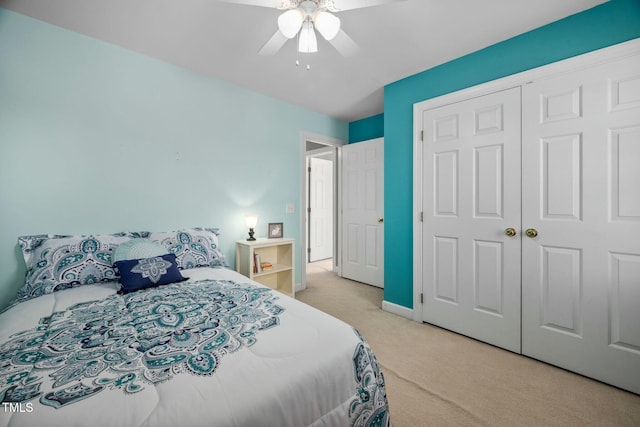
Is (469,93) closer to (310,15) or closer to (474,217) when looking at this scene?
(474,217)

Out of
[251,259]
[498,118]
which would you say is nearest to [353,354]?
[251,259]

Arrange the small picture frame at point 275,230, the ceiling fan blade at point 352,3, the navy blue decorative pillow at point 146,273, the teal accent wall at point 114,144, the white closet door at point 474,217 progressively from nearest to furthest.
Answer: the ceiling fan blade at point 352,3, the navy blue decorative pillow at point 146,273, the teal accent wall at point 114,144, the white closet door at point 474,217, the small picture frame at point 275,230

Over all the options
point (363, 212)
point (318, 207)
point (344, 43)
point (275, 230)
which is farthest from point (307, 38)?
point (318, 207)

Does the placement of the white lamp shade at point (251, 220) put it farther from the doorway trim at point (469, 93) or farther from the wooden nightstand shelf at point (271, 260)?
the doorway trim at point (469, 93)

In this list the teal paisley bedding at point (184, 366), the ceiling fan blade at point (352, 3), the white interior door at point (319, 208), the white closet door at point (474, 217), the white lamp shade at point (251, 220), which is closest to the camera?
the teal paisley bedding at point (184, 366)

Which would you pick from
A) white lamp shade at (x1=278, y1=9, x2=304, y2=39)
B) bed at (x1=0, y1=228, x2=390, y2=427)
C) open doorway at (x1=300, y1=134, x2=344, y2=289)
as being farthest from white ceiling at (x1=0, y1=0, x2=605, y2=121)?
open doorway at (x1=300, y1=134, x2=344, y2=289)

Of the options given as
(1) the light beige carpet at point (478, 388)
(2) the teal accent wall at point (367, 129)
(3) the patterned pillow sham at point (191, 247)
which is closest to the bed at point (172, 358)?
(3) the patterned pillow sham at point (191, 247)

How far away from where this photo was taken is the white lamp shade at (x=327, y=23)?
4.71 feet

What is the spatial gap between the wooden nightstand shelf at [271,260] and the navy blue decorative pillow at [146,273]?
3.17 ft

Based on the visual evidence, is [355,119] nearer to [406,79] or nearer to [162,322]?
[406,79]

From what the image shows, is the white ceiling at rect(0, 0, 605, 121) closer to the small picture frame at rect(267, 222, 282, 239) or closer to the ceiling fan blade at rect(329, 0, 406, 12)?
the ceiling fan blade at rect(329, 0, 406, 12)

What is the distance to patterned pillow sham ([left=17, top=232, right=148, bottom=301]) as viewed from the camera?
170 centimetres

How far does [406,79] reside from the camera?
2781 millimetres

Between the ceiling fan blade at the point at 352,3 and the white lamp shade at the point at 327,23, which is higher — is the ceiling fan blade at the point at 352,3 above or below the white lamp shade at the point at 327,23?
above
